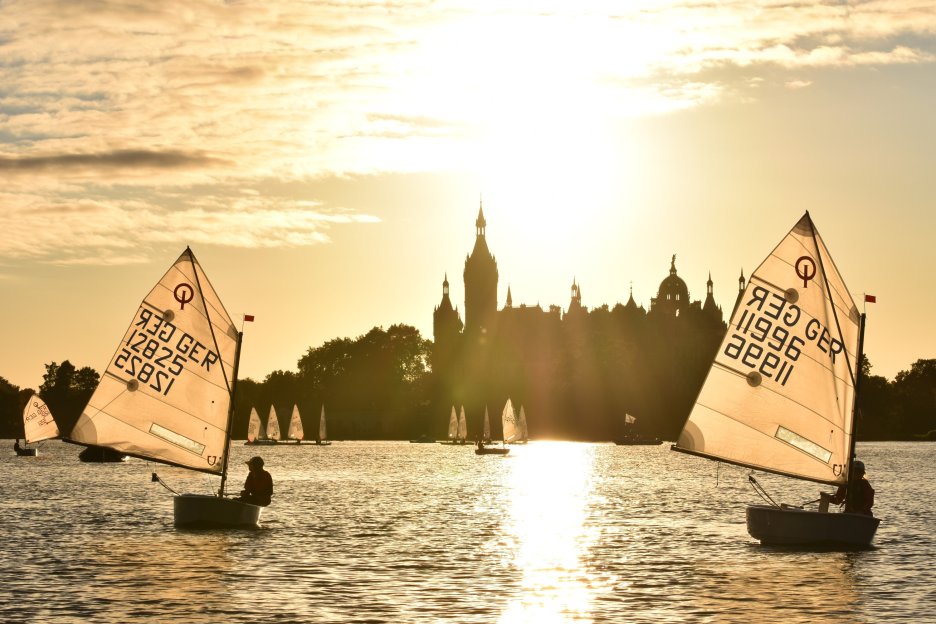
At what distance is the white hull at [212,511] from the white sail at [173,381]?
0.95 meters

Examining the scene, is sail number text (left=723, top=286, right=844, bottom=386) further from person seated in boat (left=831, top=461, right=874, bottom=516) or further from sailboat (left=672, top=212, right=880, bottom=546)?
person seated in boat (left=831, top=461, right=874, bottom=516)

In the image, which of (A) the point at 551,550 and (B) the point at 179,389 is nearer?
(B) the point at 179,389

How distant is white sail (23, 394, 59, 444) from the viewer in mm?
131625

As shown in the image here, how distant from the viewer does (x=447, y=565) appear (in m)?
35.6

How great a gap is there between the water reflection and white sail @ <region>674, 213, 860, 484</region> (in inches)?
202

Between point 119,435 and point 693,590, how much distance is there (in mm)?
18497

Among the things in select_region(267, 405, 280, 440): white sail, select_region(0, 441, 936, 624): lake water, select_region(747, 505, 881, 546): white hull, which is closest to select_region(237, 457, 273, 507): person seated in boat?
select_region(0, 441, 936, 624): lake water

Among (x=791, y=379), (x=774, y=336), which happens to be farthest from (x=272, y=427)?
(x=791, y=379)

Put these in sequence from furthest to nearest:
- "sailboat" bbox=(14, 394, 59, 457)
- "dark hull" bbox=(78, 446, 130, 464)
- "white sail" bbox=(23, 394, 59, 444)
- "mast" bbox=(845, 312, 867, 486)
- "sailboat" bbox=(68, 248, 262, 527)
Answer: "white sail" bbox=(23, 394, 59, 444) < "sailboat" bbox=(14, 394, 59, 457) < "dark hull" bbox=(78, 446, 130, 464) < "sailboat" bbox=(68, 248, 262, 527) < "mast" bbox=(845, 312, 867, 486)

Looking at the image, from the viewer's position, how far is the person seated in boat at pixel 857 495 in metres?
35.2

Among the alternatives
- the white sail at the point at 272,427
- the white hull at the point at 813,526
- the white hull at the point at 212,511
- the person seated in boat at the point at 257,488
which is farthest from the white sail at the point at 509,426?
the white hull at the point at 813,526

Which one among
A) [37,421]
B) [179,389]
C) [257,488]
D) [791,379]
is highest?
[37,421]

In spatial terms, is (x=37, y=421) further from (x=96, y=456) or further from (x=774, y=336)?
(x=774, y=336)

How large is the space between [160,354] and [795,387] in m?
18.6
